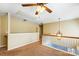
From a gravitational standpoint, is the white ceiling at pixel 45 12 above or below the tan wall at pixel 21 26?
above

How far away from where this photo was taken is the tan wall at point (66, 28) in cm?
127

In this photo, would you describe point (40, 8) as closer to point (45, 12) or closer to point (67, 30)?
point (45, 12)

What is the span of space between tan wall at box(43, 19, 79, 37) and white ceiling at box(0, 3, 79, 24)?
0.21 feet

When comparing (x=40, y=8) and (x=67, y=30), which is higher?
(x=40, y=8)

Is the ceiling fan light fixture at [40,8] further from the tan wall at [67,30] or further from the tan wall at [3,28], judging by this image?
the tan wall at [3,28]

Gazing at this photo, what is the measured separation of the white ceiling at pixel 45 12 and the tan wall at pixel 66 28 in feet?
0.21

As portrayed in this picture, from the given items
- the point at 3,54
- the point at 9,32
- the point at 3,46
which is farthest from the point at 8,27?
the point at 3,54

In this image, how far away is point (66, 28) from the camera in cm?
134

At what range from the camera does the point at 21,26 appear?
139 cm

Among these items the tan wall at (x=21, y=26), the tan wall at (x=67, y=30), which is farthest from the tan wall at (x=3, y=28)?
the tan wall at (x=67, y=30)

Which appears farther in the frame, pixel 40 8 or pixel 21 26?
pixel 21 26

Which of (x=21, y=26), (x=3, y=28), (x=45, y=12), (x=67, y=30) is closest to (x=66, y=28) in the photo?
(x=67, y=30)

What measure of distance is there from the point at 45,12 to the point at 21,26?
0.43m

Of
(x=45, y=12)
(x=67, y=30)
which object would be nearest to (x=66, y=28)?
(x=67, y=30)
